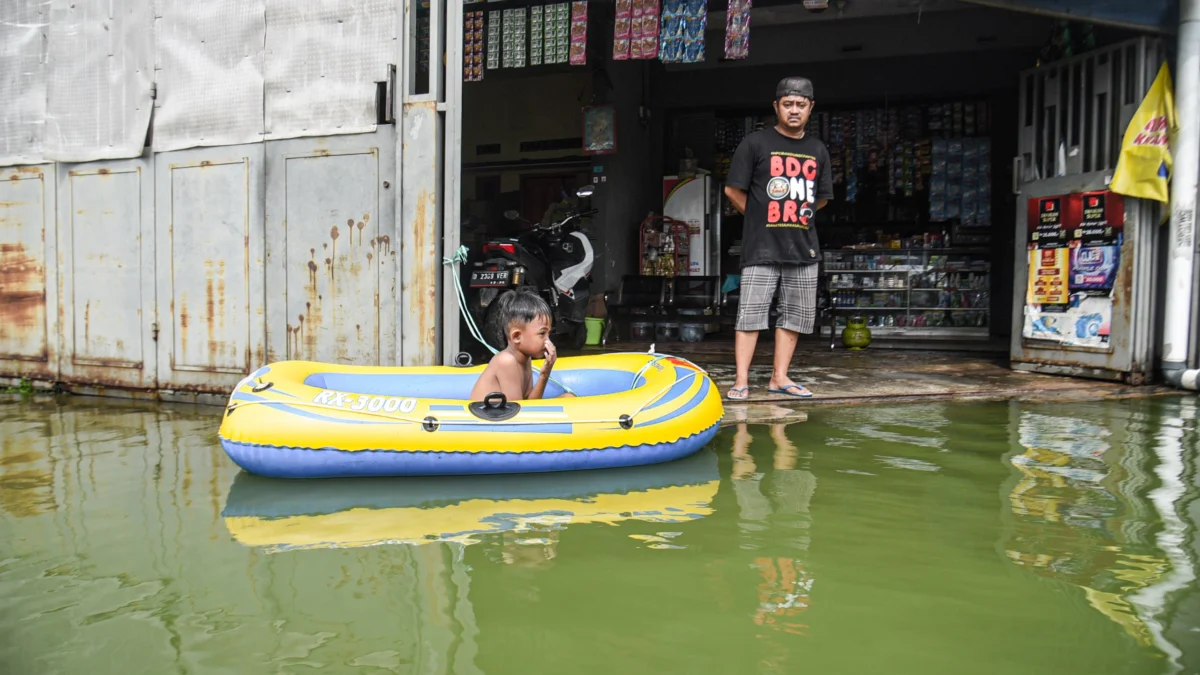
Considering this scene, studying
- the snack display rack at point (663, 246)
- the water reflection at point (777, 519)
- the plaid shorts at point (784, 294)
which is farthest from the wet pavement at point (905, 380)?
the snack display rack at point (663, 246)

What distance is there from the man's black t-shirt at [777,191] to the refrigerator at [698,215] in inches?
201

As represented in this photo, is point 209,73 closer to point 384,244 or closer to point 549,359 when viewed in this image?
point 384,244

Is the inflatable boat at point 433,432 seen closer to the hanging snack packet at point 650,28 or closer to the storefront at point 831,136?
the hanging snack packet at point 650,28

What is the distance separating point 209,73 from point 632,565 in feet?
15.2

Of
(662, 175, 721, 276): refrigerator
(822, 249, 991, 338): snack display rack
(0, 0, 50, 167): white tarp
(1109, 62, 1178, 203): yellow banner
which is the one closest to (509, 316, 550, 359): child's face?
(1109, 62, 1178, 203): yellow banner

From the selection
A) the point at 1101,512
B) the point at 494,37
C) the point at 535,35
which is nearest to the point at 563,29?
the point at 535,35

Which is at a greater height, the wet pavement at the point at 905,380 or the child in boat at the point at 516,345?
the child in boat at the point at 516,345

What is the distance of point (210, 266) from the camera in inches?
230

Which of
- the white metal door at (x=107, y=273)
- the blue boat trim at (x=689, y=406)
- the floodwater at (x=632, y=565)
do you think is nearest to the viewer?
the floodwater at (x=632, y=565)

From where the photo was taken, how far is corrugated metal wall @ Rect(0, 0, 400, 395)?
212 inches

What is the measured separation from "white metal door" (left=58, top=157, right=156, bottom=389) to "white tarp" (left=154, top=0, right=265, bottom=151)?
0.43 meters

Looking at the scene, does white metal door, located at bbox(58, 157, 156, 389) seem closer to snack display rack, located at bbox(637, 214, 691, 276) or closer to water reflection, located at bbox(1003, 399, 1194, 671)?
water reflection, located at bbox(1003, 399, 1194, 671)

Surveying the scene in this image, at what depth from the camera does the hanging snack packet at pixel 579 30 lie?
8211 mm

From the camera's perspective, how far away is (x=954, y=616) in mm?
2256
